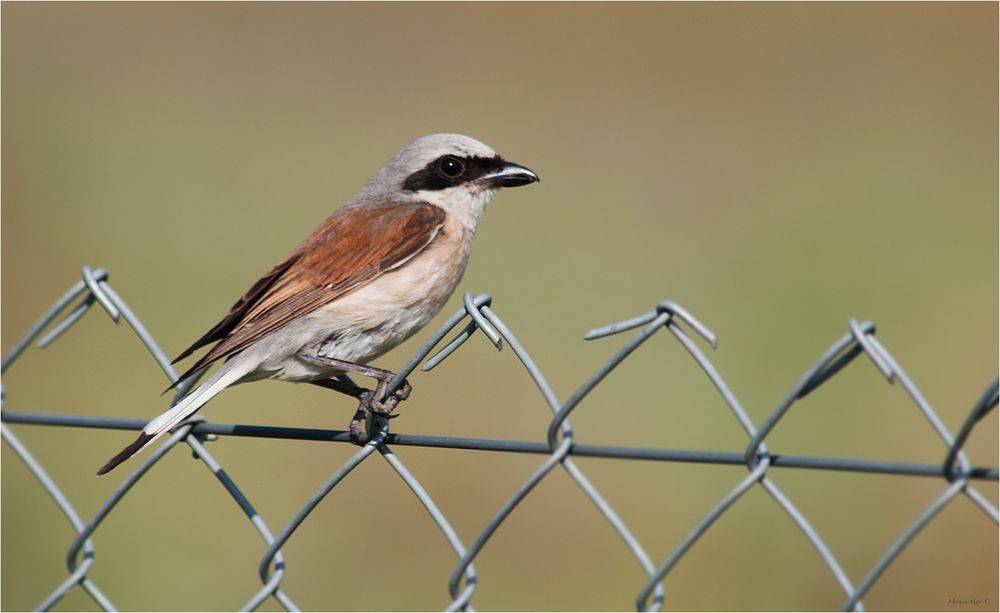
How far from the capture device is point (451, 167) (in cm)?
414

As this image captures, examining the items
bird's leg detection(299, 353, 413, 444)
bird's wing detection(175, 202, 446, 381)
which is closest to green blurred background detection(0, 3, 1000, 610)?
bird's leg detection(299, 353, 413, 444)

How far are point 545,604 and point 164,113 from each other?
20.6ft

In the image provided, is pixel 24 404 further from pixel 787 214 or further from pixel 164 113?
pixel 787 214

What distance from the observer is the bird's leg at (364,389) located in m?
2.61

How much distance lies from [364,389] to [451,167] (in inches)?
43.2

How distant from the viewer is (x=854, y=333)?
1.79m

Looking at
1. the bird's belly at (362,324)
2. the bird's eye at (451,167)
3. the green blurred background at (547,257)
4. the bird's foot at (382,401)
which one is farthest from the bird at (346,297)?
the green blurred background at (547,257)

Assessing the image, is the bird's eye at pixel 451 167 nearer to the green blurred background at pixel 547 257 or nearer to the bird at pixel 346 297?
the bird at pixel 346 297

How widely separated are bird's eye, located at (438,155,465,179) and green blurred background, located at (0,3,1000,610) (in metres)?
1.83

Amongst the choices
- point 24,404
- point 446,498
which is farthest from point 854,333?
point 24,404

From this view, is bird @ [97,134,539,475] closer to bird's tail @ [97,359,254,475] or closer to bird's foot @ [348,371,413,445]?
bird's tail @ [97,359,254,475]

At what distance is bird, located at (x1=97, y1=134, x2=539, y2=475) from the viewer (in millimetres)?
3451

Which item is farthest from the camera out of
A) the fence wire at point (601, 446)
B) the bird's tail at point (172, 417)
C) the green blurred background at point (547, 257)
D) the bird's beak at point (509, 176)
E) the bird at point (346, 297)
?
the green blurred background at point (547, 257)

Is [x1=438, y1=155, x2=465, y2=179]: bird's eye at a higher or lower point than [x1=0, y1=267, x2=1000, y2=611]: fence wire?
higher
